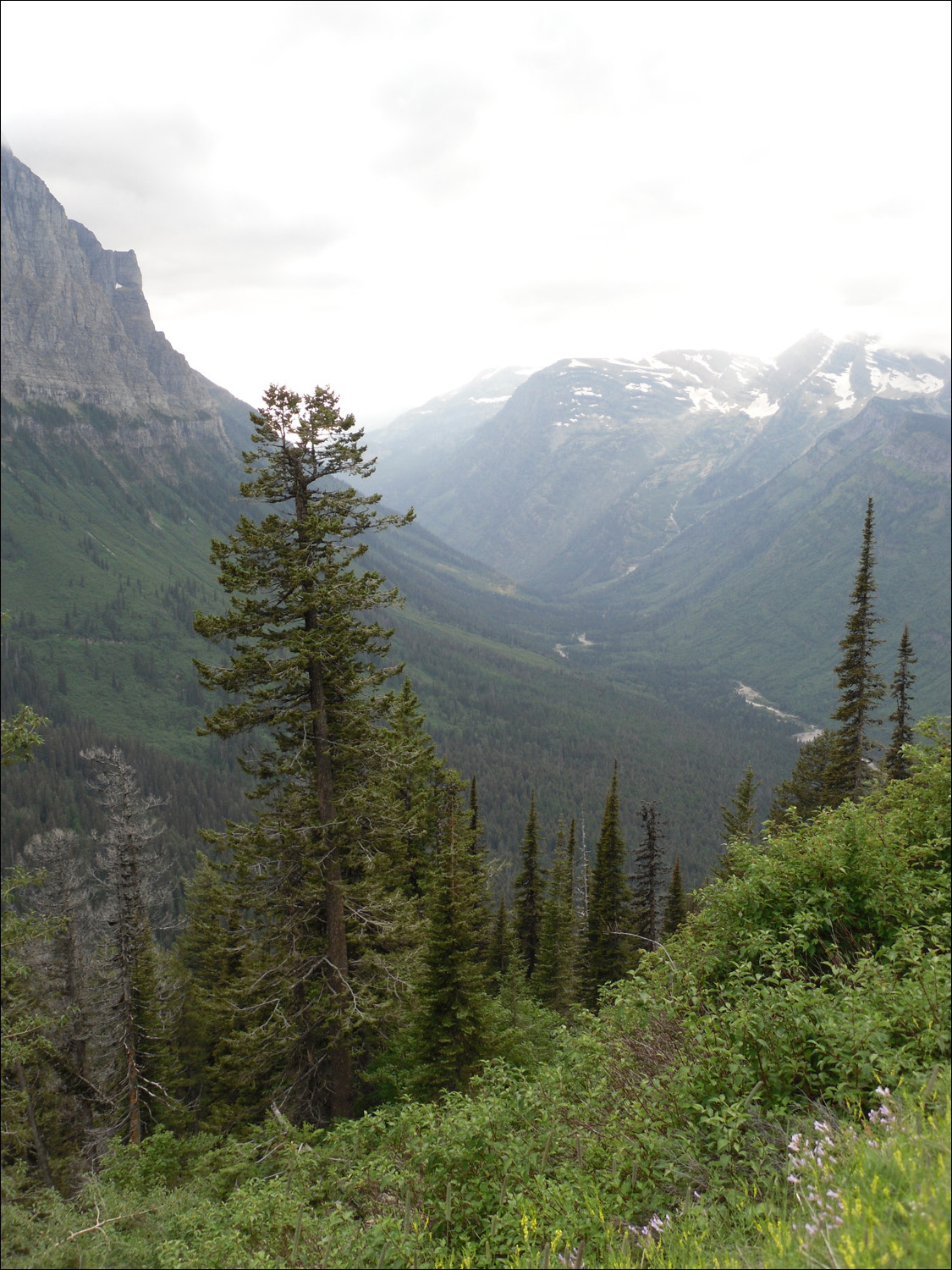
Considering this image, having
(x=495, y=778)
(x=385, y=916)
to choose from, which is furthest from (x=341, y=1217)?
(x=495, y=778)

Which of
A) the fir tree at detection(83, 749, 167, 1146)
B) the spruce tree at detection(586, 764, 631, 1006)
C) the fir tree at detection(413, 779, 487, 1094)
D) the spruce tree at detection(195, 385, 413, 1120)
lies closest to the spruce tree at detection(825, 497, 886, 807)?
the spruce tree at detection(586, 764, 631, 1006)

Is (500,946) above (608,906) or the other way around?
the other way around

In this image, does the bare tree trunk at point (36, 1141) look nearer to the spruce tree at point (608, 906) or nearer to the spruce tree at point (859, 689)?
the spruce tree at point (608, 906)

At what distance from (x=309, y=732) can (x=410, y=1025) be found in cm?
790

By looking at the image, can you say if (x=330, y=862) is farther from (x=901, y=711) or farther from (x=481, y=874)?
(x=901, y=711)

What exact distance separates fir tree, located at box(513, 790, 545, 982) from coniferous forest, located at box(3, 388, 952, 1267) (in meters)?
7.28

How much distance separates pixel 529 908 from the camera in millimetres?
36625

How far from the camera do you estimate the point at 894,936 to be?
24.2 ft

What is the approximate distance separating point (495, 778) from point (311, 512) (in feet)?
555

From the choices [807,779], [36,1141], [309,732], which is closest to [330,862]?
[309,732]

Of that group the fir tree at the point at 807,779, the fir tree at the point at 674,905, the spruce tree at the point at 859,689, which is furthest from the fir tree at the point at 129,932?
the fir tree at the point at 807,779

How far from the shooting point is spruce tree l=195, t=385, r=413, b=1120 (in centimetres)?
1264

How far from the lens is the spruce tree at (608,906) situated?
98.3 ft

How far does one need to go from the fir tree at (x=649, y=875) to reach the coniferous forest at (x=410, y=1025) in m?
4.91
